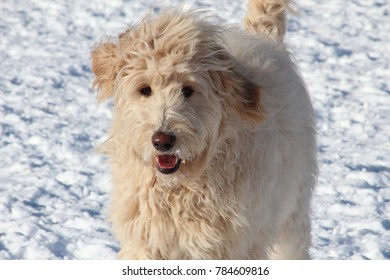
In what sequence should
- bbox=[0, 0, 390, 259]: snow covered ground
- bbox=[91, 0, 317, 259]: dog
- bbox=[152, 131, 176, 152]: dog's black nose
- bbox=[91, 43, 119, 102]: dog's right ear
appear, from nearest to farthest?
bbox=[152, 131, 176, 152]: dog's black nose → bbox=[91, 0, 317, 259]: dog → bbox=[91, 43, 119, 102]: dog's right ear → bbox=[0, 0, 390, 259]: snow covered ground

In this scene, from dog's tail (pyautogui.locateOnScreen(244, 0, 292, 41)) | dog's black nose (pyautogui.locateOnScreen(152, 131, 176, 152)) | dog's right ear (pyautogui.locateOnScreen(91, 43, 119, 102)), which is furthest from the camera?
dog's tail (pyautogui.locateOnScreen(244, 0, 292, 41))

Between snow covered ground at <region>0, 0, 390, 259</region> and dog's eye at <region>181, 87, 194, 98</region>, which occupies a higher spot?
dog's eye at <region>181, 87, 194, 98</region>

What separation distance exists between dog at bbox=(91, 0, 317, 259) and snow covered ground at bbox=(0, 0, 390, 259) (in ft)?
3.67

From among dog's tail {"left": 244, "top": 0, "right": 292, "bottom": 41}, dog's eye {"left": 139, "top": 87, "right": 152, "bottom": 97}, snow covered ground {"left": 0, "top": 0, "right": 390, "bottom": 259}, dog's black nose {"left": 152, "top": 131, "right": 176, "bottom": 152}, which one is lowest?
snow covered ground {"left": 0, "top": 0, "right": 390, "bottom": 259}

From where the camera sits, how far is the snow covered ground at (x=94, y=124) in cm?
655

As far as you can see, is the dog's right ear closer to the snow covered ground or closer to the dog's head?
the dog's head

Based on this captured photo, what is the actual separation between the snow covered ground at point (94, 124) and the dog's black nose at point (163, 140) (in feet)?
5.63

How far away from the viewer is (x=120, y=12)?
37.8 ft

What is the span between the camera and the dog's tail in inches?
252

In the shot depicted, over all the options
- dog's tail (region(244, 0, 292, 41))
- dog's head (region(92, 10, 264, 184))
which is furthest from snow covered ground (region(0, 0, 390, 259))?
dog's head (region(92, 10, 264, 184))

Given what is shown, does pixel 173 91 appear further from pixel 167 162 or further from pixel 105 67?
pixel 105 67

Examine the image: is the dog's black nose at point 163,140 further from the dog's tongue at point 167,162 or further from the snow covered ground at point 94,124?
the snow covered ground at point 94,124

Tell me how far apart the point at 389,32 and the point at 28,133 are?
515 cm

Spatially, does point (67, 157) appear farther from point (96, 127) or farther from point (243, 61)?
point (243, 61)
